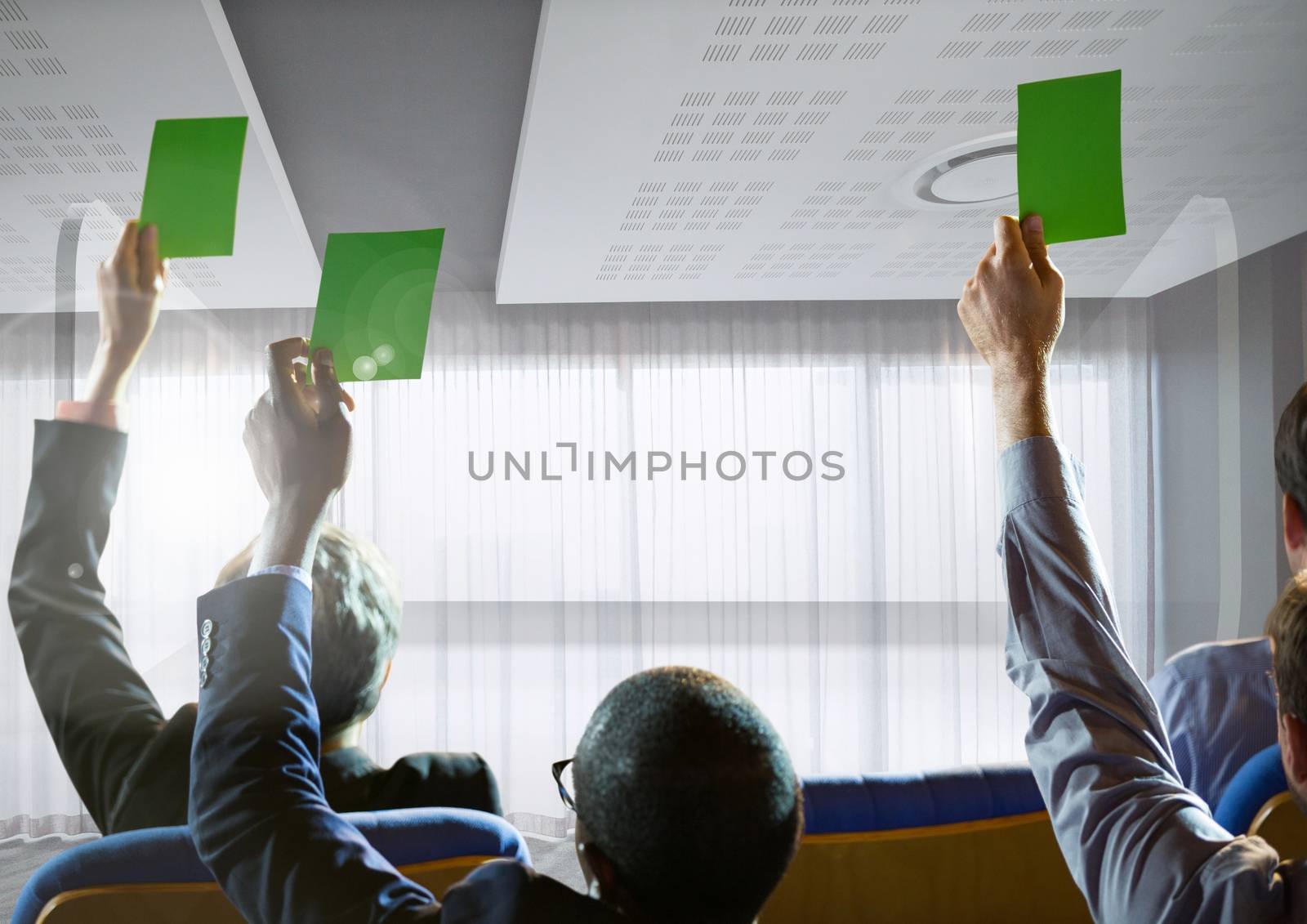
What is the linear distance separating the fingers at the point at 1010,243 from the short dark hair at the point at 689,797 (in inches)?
19.6

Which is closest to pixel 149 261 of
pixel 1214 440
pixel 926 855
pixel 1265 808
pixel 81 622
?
pixel 81 622

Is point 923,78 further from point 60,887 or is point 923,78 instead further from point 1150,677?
point 60,887

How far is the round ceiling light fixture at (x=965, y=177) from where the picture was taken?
1.19m

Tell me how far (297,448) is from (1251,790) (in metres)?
1.15

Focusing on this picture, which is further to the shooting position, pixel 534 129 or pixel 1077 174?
pixel 534 129

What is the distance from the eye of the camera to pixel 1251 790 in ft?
3.42

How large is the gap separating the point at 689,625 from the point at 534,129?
703 millimetres

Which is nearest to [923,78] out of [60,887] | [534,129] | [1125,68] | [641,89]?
[1125,68]

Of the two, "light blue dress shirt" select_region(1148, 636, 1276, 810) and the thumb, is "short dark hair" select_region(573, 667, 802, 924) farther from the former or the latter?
"light blue dress shirt" select_region(1148, 636, 1276, 810)

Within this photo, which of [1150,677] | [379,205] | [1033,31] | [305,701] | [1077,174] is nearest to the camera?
[305,701]

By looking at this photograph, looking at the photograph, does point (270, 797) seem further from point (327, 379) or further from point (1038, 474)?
point (1038, 474)

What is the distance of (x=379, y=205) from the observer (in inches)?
39.6

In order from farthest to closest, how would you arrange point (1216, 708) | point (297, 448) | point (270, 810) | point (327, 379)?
1. point (1216, 708)
2. point (327, 379)
3. point (297, 448)
4. point (270, 810)

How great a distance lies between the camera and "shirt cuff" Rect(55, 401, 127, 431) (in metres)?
0.96
